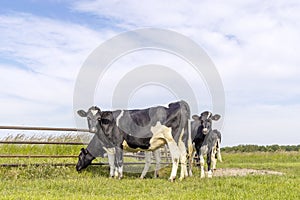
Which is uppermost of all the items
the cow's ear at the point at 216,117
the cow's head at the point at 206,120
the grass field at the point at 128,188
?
the cow's ear at the point at 216,117

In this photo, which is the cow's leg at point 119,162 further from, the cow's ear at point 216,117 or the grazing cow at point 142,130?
the cow's ear at point 216,117

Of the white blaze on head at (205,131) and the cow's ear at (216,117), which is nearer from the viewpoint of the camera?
the white blaze on head at (205,131)

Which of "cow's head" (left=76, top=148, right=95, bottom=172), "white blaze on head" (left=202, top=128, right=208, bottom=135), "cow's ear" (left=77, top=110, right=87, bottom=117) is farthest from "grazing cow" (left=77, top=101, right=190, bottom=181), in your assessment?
"cow's head" (left=76, top=148, right=95, bottom=172)

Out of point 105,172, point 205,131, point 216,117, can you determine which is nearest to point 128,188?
point 205,131

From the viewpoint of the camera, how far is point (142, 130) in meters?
12.3

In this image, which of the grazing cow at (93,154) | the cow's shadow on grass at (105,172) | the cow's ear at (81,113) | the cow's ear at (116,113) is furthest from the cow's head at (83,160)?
the cow's ear at (116,113)

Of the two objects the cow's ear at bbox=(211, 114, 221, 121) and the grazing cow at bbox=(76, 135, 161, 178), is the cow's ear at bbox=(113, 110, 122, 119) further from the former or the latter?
the cow's ear at bbox=(211, 114, 221, 121)

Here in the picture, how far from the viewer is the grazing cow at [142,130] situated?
39.5 ft

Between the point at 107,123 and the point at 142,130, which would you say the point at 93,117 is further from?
the point at 142,130

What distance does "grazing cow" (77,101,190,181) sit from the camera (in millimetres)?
12031

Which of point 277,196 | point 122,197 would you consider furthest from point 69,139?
point 277,196

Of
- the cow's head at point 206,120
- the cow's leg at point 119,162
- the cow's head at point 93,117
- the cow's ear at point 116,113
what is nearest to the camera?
the cow's leg at point 119,162

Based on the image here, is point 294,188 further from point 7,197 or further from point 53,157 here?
point 53,157

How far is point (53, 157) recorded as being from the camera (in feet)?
44.7
